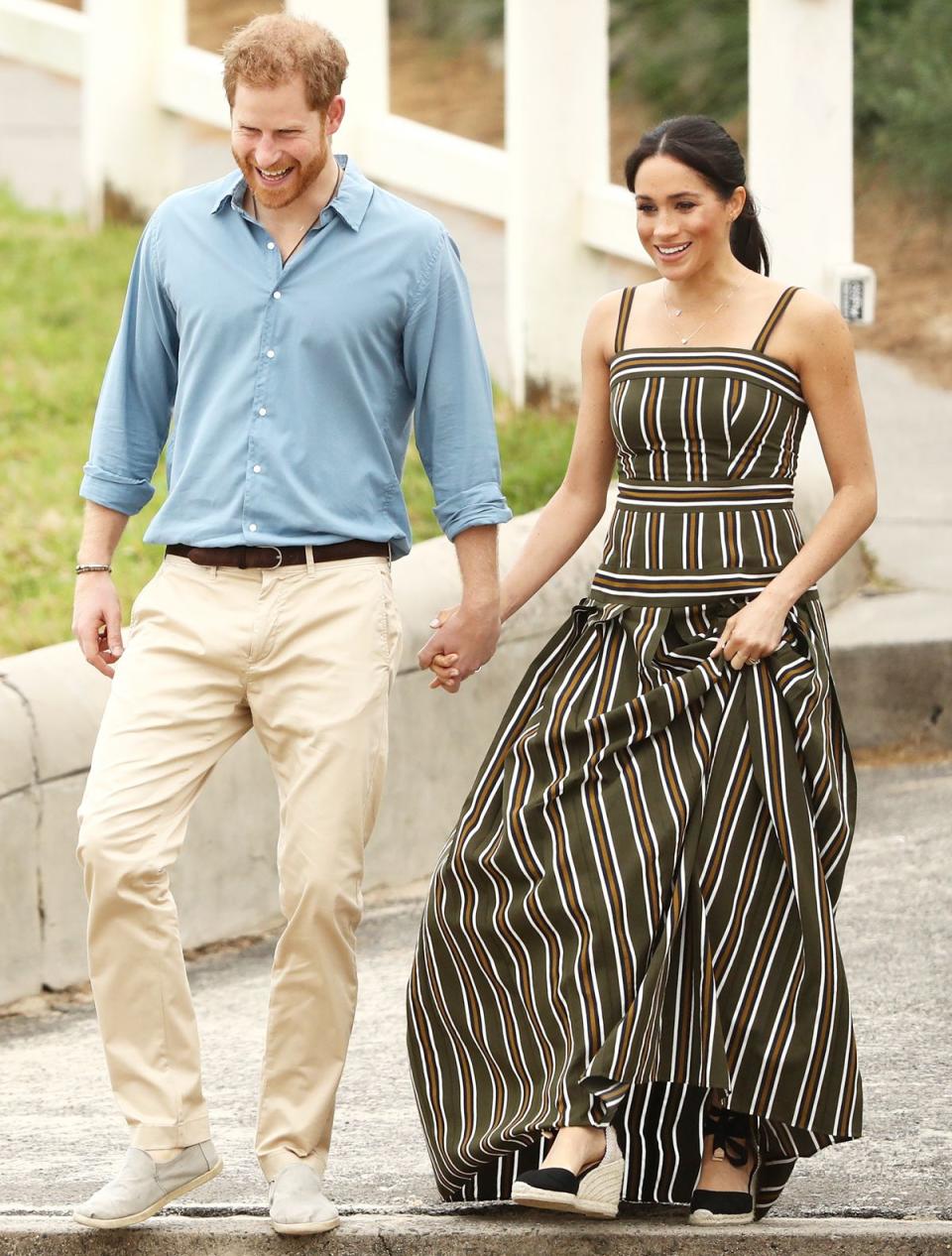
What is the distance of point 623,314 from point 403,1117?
1.78 metres

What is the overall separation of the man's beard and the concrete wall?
235cm

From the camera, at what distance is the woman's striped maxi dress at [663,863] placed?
388cm

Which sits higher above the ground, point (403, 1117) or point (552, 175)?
point (552, 175)

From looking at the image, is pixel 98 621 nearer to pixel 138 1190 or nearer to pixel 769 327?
pixel 138 1190

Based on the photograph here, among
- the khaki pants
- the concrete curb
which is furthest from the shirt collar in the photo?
the concrete curb

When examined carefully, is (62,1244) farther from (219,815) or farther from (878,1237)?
(219,815)

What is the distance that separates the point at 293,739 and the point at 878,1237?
1298mm

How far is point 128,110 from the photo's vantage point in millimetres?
12531

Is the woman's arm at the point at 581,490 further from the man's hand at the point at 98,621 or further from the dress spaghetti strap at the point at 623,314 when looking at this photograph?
the man's hand at the point at 98,621

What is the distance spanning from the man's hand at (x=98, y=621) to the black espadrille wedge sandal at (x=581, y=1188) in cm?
117

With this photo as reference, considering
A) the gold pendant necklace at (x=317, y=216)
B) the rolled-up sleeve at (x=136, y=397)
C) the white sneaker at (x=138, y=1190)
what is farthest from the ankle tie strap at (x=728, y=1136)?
the gold pendant necklace at (x=317, y=216)

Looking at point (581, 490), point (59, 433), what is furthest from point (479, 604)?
point (59, 433)

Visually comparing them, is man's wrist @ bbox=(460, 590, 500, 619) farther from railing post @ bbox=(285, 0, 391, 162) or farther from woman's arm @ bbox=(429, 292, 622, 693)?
railing post @ bbox=(285, 0, 391, 162)

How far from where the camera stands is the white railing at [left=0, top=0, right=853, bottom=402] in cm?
827
